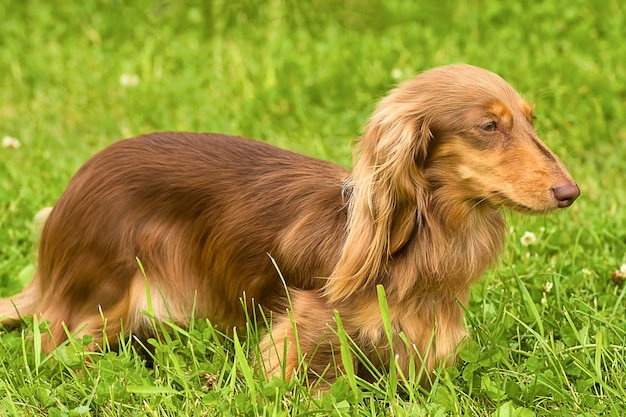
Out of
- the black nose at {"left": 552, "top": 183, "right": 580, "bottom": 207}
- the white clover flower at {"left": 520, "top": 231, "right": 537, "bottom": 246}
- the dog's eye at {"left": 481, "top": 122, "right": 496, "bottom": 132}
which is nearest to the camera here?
the black nose at {"left": 552, "top": 183, "right": 580, "bottom": 207}

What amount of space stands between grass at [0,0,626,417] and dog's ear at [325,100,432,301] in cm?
33

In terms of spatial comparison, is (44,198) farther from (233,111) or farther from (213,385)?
(213,385)

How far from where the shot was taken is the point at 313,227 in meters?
3.18

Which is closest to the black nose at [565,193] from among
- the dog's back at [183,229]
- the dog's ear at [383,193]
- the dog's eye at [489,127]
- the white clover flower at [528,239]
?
the dog's eye at [489,127]

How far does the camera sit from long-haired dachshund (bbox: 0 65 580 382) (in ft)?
9.50

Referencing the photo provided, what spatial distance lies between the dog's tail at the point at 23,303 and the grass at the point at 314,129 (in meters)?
0.21

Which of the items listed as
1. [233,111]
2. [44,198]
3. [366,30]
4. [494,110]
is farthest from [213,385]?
[366,30]

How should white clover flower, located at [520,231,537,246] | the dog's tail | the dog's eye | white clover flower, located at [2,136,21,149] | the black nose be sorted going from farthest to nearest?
1. white clover flower, located at [2,136,21,149]
2. white clover flower, located at [520,231,537,246]
3. the dog's tail
4. the dog's eye
5. the black nose

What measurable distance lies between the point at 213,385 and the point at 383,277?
63cm

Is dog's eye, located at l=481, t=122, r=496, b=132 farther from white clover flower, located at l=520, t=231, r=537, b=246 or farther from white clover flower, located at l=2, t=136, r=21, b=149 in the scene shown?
white clover flower, located at l=2, t=136, r=21, b=149

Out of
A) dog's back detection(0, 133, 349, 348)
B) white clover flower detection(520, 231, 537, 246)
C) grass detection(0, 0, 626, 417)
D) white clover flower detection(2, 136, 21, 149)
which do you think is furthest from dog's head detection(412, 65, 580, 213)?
white clover flower detection(2, 136, 21, 149)

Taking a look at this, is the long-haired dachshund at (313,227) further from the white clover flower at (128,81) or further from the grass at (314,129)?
the white clover flower at (128,81)

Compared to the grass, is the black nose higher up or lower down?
higher up

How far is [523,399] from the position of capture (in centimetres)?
307
